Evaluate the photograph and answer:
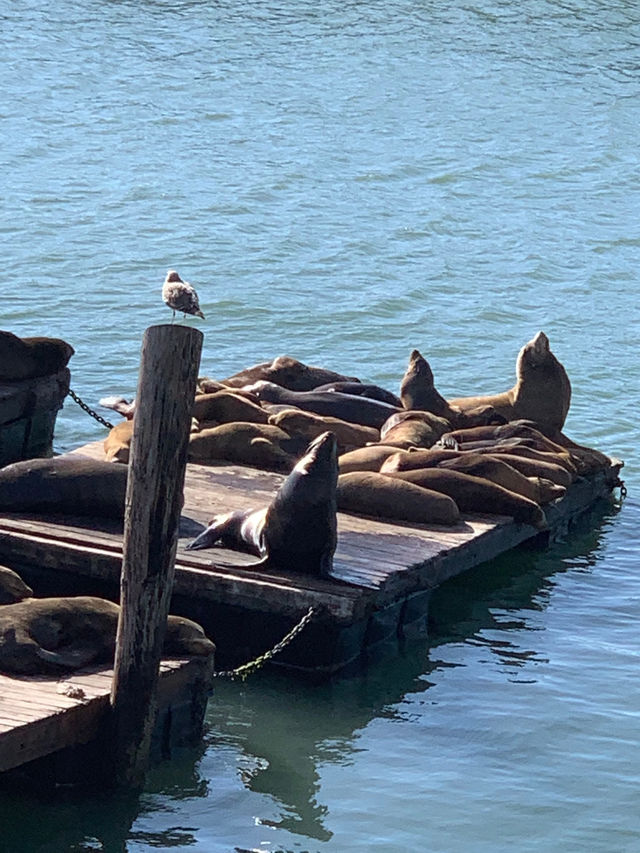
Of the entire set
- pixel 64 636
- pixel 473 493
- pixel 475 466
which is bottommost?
pixel 64 636

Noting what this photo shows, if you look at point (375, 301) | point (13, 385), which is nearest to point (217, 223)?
point (375, 301)

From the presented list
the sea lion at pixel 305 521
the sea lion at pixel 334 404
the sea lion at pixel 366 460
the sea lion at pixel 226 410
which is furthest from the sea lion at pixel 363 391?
the sea lion at pixel 305 521

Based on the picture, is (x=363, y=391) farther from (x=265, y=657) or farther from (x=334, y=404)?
(x=265, y=657)

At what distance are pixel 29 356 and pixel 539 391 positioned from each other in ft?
12.3

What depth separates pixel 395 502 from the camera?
367 inches

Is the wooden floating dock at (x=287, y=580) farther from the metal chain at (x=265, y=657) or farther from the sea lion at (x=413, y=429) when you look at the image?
the sea lion at (x=413, y=429)

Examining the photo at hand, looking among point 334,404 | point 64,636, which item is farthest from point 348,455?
point 64,636

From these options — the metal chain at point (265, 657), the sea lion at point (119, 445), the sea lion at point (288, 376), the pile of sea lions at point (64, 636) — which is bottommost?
the metal chain at point (265, 657)

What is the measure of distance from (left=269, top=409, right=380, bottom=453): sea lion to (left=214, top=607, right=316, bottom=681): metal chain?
104 inches

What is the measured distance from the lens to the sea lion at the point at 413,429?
10.7 m

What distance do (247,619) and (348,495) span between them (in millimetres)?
1408

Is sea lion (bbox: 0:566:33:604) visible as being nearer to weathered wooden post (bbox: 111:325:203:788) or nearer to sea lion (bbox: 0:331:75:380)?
weathered wooden post (bbox: 111:325:203:788)

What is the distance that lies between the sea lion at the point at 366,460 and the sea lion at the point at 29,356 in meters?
2.78

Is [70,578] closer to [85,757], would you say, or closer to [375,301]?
[85,757]
